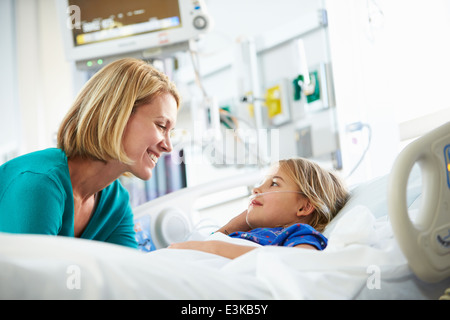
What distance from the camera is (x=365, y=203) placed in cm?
184

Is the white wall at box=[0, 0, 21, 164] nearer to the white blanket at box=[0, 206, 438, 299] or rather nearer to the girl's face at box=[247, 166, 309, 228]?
the girl's face at box=[247, 166, 309, 228]

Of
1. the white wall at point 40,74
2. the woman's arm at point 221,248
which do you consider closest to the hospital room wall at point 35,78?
the white wall at point 40,74

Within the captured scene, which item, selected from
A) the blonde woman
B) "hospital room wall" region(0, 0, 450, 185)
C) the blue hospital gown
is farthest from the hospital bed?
"hospital room wall" region(0, 0, 450, 185)

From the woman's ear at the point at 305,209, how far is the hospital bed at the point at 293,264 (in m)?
0.33

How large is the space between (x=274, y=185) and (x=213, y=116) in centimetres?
161

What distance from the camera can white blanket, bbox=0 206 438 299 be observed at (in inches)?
36.1

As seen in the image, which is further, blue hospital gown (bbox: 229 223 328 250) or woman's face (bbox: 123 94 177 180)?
woman's face (bbox: 123 94 177 180)

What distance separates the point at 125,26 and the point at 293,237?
7.80ft

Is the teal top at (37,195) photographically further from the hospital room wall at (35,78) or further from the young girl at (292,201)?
the hospital room wall at (35,78)

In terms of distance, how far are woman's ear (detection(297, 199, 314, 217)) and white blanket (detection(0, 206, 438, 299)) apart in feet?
1.98

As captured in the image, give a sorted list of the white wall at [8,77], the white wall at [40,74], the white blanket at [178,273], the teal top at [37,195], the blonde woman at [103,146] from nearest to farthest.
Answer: the white blanket at [178,273] → the teal top at [37,195] → the blonde woman at [103,146] → the white wall at [40,74] → the white wall at [8,77]

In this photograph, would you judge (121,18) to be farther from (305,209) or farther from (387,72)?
(305,209)

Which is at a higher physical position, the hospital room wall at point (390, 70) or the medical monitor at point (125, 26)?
the medical monitor at point (125, 26)

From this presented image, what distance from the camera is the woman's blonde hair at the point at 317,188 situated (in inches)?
74.3
